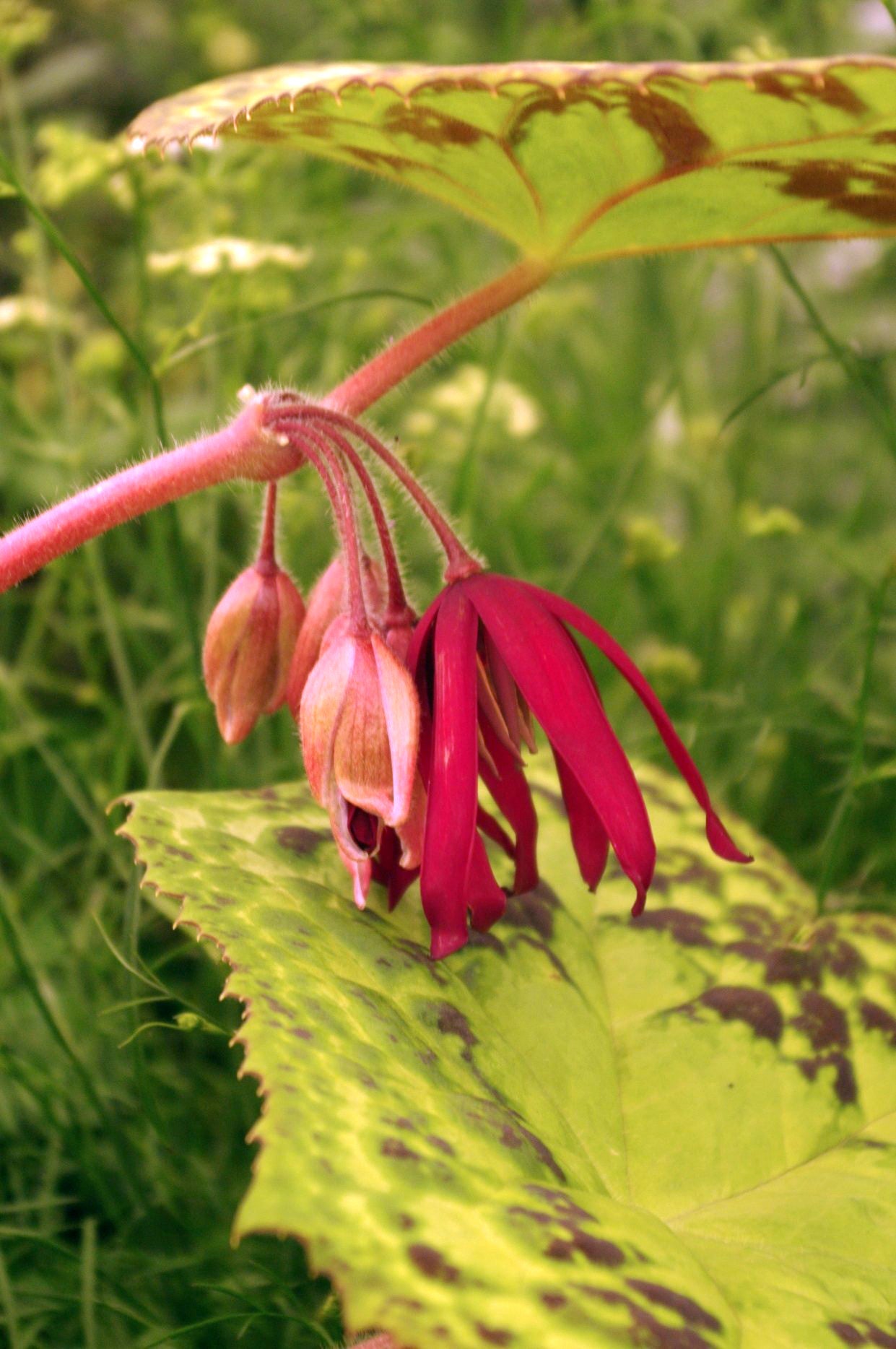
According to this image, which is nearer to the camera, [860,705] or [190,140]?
[190,140]

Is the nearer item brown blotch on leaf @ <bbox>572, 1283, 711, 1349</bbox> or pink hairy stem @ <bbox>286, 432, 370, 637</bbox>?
brown blotch on leaf @ <bbox>572, 1283, 711, 1349</bbox>

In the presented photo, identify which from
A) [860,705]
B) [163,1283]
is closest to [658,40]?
A: [860,705]

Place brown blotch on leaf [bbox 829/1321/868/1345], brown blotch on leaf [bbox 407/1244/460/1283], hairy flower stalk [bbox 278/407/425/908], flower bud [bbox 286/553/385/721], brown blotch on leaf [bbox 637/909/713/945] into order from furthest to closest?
brown blotch on leaf [bbox 637/909/713/945] → flower bud [bbox 286/553/385/721] → hairy flower stalk [bbox 278/407/425/908] → brown blotch on leaf [bbox 829/1321/868/1345] → brown blotch on leaf [bbox 407/1244/460/1283]

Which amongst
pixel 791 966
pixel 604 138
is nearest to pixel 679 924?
pixel 791 966

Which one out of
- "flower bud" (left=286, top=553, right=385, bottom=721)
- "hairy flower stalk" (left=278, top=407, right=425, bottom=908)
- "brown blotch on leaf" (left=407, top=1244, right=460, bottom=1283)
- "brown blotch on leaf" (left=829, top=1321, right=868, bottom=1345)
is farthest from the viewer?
"flower bud" (left=286, top=553, right=385, bottom=721)

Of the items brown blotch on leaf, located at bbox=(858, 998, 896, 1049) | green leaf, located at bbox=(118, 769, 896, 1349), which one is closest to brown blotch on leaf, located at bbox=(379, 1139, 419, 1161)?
green leaf, located at bbox=(118, 769, 896, 1349)

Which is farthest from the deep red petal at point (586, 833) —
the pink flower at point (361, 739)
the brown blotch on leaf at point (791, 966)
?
the brown blotch on leaf at point (791, 966)

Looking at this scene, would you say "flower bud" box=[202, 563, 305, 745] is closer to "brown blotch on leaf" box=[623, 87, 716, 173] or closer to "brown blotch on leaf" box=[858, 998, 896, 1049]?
"brown blotch on leaf" box=[623, 87, 716, 173]

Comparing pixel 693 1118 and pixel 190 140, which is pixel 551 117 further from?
pixel 693 1118
